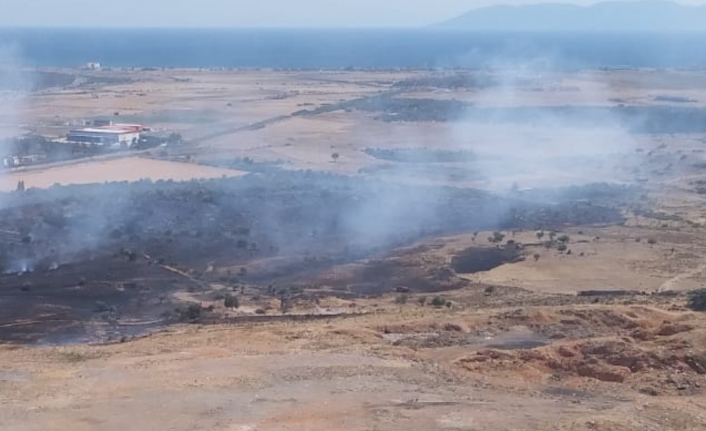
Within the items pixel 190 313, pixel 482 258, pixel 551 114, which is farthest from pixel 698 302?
pixel 551 114

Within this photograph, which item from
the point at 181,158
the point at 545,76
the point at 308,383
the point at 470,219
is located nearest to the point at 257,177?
the point at 181,158

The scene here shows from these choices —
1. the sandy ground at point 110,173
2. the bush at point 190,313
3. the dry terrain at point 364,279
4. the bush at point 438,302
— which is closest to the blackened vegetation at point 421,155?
the dry terrain at point 364,279

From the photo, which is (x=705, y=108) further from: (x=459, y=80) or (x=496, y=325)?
(x=496, y=325)

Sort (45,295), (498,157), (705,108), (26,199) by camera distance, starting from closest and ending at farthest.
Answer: (45,295) < (26,199) < (498,157) < (705,108)

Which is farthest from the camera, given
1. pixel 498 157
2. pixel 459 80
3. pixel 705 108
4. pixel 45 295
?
pixel 459 80

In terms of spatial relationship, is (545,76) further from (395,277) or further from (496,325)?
(496,325)

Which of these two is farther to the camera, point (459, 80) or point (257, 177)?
point (459, 80)

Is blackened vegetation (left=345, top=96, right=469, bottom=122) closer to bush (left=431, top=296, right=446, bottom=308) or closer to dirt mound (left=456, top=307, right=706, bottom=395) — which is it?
bush (left=431, top=296, right=446, bottom=308)
